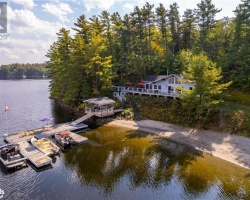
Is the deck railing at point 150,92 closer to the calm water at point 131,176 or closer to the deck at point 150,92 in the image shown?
the deck at point 150,92

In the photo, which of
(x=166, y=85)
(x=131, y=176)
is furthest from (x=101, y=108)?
(x=131, y=176)

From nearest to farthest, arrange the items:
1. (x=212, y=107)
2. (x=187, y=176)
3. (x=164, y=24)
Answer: (x=187, y=176) → (x=212, y=107) → (x=164, y=24)

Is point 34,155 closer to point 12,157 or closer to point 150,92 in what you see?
point 12,157

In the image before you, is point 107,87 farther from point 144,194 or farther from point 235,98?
point 144,194

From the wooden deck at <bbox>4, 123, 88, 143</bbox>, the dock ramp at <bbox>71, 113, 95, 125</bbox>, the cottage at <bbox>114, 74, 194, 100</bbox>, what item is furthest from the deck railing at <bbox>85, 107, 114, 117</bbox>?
the cottage at <bbox>114, 74, 194, 100</bbox>

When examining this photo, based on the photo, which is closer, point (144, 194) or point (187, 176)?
point (144, 194)

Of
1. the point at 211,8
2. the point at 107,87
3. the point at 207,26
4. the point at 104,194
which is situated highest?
the point at 211,8

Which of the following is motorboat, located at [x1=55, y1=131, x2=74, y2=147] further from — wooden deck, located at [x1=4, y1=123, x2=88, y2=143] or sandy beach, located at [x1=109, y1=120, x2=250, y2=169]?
sandy beach, located at [x1=109, y1=120, x2=250, y2=169]

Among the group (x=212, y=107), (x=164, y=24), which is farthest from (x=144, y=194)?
(x=164, y=24)
